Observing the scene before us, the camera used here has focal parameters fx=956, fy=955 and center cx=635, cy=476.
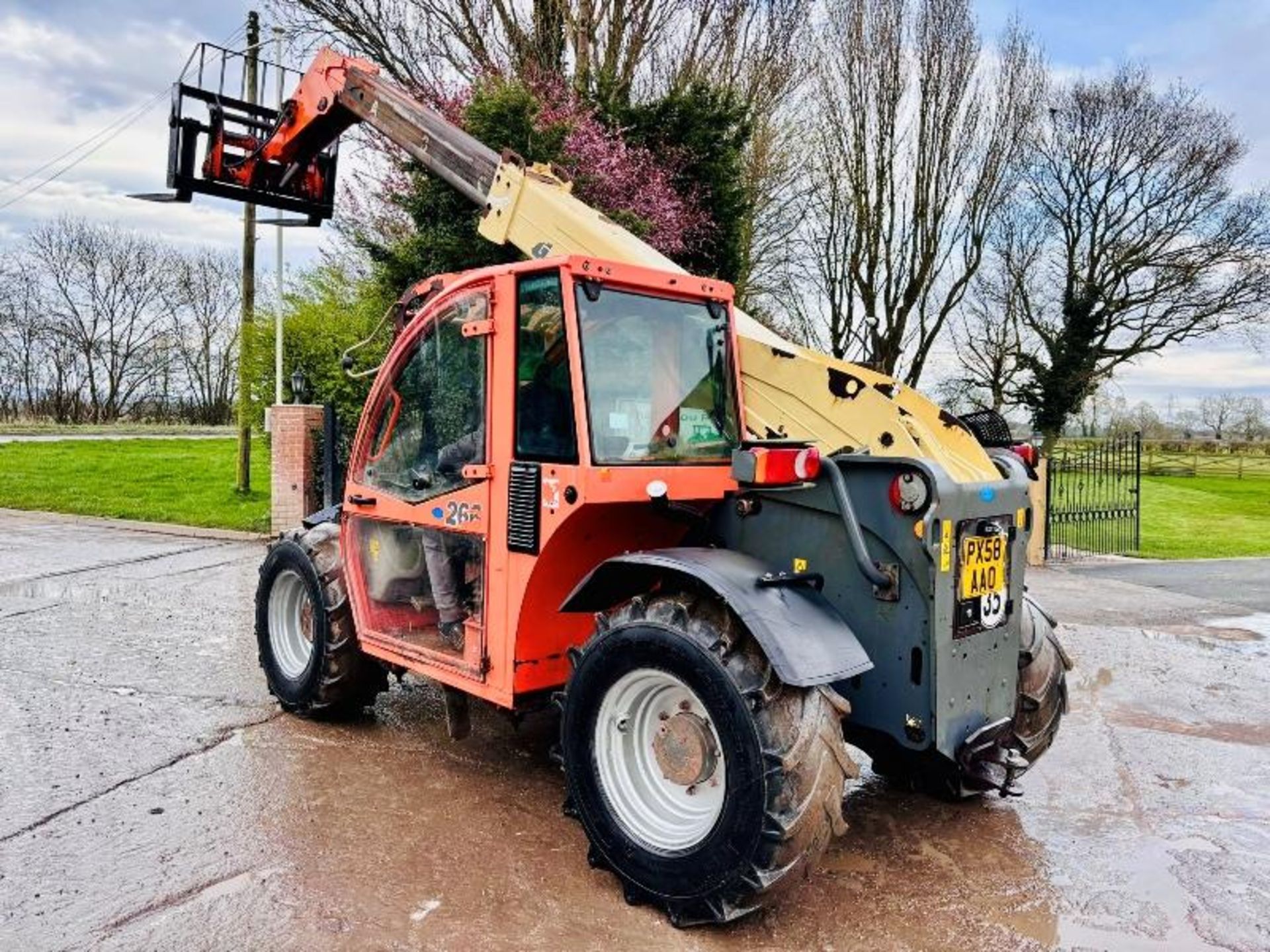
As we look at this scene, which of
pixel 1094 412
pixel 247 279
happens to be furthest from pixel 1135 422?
pixel 247 279

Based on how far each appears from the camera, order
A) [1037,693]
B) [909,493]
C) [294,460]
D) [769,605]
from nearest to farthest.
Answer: [769,605] < [909,493] < [1037,693] < [294,460]

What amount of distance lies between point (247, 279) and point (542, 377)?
13365 mm

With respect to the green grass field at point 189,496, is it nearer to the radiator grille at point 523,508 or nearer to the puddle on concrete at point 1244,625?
the puddle on concrete at point 1244,625

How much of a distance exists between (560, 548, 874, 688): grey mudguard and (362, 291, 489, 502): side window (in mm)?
780

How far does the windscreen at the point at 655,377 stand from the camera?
11.6 feet

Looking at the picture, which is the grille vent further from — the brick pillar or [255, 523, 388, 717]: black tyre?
the brick pillar

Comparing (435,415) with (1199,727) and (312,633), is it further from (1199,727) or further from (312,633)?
(1199,727)

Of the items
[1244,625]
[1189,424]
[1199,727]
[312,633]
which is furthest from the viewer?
[1189,424]

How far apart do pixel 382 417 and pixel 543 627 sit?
1508mm

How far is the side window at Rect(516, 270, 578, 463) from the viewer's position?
3.54 metres

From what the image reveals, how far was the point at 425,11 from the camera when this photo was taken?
14117mm

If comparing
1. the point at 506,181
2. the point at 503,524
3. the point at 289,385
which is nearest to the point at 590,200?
the point at 289,385

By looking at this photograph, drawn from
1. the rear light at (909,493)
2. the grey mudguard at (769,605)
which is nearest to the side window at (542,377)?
the grey mudguard at (769,605)

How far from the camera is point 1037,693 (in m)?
4.05
